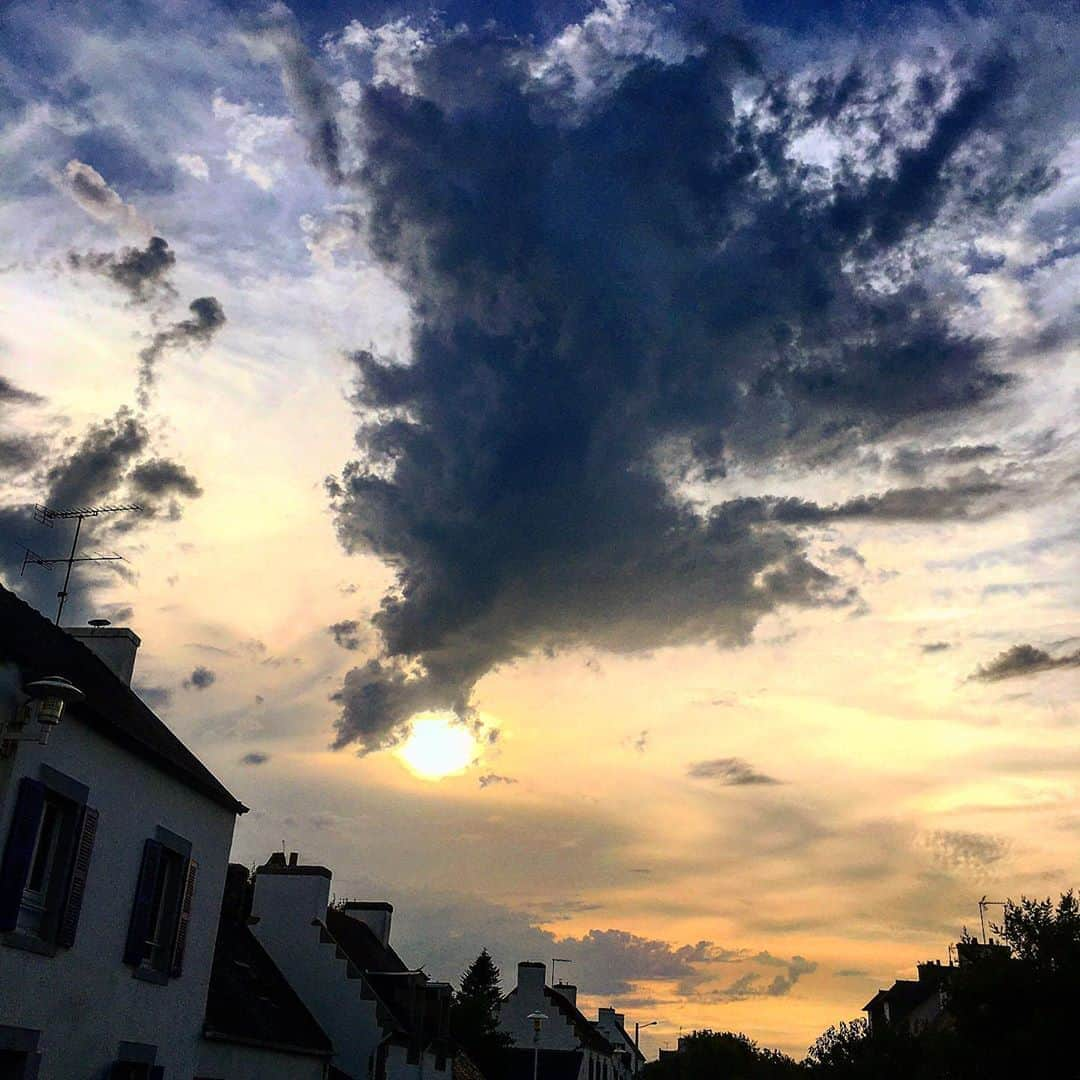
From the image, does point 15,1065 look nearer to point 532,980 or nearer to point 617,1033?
point 532,980

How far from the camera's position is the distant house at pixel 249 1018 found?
22062mm

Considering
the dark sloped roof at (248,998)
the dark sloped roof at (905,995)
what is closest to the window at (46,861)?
the dark sloped roof at (248,998)

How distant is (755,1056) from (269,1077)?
10634cm

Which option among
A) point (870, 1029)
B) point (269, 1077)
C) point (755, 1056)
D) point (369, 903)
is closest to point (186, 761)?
point (269, 1077)

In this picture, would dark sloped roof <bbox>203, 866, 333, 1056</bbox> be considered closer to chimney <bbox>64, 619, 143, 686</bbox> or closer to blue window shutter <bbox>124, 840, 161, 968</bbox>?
blue window shutter <bbox>124, 840, 161, 968</bbox>

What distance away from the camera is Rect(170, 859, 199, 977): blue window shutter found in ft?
64.4

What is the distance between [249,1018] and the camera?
2445 centimetres

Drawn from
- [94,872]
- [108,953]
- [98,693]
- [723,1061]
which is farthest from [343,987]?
[723,1061]

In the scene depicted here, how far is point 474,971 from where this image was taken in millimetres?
78375

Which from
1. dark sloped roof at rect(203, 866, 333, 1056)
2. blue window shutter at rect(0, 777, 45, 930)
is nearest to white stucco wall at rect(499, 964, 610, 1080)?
dark sloped roof at rect(203, 866, 333, 1056)

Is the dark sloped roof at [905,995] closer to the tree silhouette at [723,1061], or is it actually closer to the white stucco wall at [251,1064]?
the tree silhouette at [723,1061]

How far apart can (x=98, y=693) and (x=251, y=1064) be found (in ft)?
31.5

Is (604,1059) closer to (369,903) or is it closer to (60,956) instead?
(369,903)

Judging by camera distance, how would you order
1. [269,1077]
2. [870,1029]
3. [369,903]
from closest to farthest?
1. [269,1077]
2. [369,903]
3. [870,1029]
